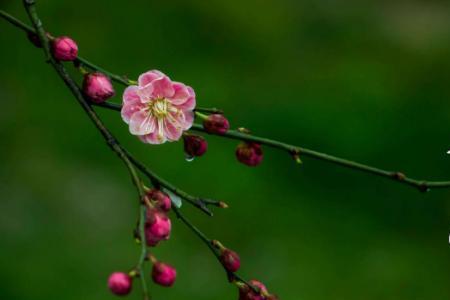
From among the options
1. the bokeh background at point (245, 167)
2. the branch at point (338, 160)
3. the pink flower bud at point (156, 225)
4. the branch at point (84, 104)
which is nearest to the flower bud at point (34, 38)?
the branch at point (84, 104)

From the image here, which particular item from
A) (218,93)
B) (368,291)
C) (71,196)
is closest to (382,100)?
(218,93)

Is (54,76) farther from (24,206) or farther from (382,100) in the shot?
(382,100)

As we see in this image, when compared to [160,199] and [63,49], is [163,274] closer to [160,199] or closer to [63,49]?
[160,199]

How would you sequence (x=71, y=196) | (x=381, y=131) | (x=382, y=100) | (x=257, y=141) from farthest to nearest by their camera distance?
(x=382, y=100), (x=381, y=131), (x=71, y=196), (x=257, y=141)

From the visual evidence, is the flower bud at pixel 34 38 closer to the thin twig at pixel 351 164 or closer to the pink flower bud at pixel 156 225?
the thin twig at pixel 351 164

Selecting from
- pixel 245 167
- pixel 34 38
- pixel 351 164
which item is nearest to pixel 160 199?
pixel 351 164

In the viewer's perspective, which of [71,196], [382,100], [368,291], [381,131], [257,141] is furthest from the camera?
[382,100]

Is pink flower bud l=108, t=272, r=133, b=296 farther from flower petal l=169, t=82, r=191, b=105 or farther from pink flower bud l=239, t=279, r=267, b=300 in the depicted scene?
flower petal l=169, t=82, r=191, b=105
